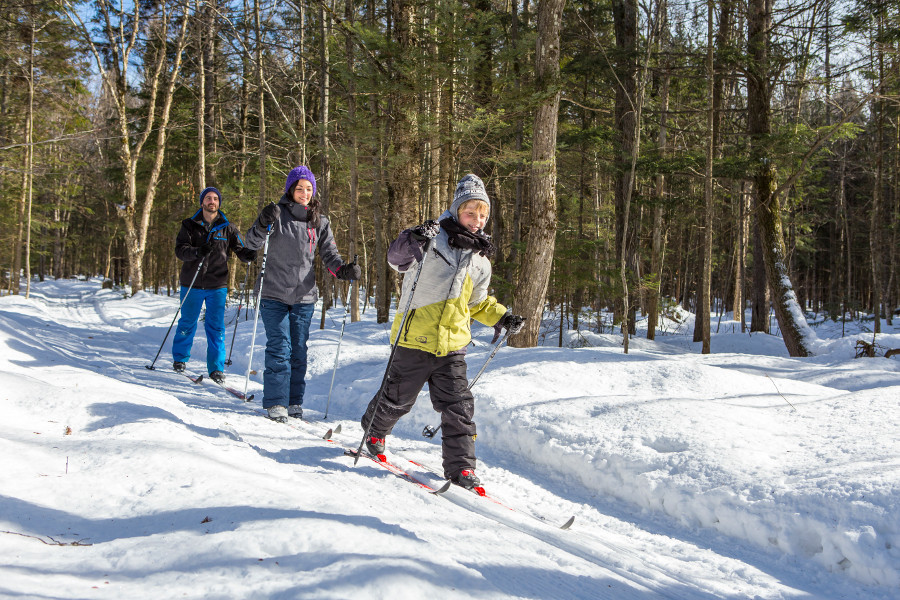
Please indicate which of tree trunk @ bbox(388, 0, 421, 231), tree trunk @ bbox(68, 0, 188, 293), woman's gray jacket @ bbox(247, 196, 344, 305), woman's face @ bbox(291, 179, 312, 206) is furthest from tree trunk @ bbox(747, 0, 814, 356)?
tree trunk @ bbox(68, 0, 188, 293)

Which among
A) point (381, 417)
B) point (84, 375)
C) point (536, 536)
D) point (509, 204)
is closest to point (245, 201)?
point (509, 204)

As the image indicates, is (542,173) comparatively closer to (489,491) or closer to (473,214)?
(473,214)

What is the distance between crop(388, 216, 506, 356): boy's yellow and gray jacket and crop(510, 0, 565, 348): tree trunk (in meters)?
4.41

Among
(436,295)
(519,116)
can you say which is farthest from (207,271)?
(519,116)

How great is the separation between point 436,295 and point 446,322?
8.7 inches

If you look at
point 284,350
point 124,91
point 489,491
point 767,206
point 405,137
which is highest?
point 124,91

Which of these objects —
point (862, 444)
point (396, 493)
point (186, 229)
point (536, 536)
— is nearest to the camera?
point (536, 536)

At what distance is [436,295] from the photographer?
4.01 metres

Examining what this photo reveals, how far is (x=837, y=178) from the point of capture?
30172 mm

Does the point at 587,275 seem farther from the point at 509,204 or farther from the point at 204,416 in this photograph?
the point at 509,204

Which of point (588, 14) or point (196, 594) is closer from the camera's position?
point (196, 594)

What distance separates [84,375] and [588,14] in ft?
50.6

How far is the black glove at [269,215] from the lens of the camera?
5.20 m

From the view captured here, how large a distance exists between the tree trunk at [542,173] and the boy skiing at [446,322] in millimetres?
4388
